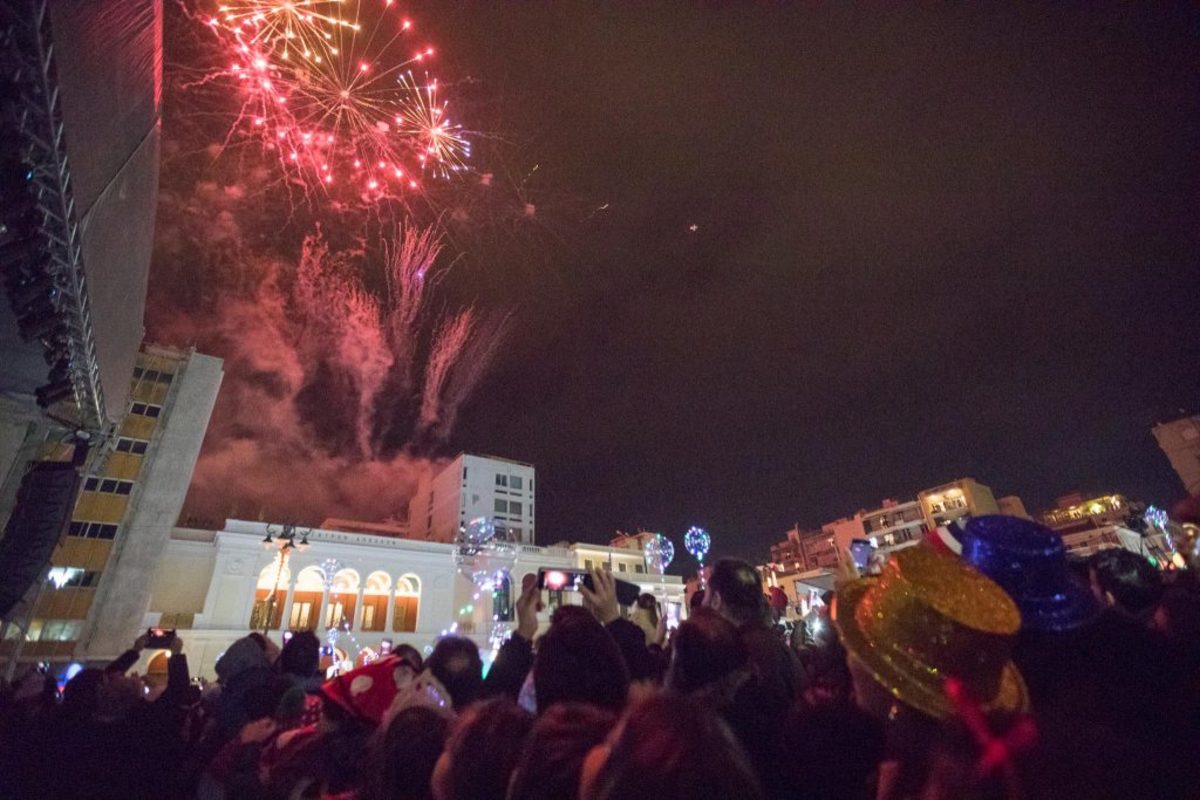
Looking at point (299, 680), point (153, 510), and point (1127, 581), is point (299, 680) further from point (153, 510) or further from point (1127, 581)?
point (153, 510)

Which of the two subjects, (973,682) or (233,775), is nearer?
(973,682)

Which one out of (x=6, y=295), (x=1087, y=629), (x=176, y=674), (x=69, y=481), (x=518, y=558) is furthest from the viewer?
(x=518, y=558)

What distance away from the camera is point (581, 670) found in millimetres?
1908

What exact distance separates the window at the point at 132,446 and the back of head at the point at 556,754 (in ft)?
121

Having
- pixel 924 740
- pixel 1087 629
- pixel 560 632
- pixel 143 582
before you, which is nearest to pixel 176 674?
pixel 560 632

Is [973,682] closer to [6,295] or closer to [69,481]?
[6,295]

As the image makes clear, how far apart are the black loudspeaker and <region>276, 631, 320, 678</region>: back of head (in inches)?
239

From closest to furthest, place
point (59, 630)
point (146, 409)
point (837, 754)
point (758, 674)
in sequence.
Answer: point (837, 754)
point (758, 674)
point (59, 630)
point (146, 409)

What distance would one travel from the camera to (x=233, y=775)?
3104 mm

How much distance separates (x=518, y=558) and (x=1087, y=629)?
3740 cm

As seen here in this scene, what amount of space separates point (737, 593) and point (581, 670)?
1.53 meters

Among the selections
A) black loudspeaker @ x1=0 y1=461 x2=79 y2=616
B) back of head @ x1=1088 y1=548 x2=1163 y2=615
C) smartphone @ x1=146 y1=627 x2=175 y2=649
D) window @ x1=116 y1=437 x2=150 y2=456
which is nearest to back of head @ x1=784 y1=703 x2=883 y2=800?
back of head @ x1=1088 y1=548 x2=1163 y2=615

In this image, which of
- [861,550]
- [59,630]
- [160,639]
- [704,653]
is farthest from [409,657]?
[59,630]

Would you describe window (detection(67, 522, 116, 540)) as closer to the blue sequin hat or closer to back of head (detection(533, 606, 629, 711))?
back of head (detection(533, 606, 629, 711))
